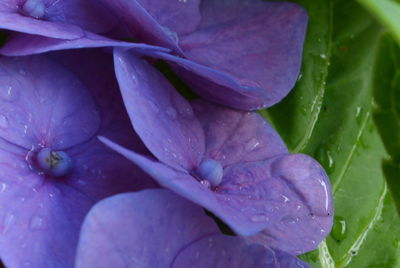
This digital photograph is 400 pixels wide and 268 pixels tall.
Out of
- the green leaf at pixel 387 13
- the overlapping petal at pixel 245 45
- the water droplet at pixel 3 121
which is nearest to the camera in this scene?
the green leaf at pixel 387 13

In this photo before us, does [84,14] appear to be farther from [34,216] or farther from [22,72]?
[34,216]

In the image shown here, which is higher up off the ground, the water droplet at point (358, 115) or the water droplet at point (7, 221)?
the water droplet at point (7, 221)

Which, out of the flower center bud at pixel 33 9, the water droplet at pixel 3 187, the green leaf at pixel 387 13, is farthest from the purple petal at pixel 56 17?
the green leaf at pixel 387 13

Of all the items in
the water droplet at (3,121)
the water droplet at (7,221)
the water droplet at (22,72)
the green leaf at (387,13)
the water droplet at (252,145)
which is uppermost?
the green leaf at (387,13)

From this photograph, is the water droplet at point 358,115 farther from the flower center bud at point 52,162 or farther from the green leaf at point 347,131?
the flower center bud at point 52,162

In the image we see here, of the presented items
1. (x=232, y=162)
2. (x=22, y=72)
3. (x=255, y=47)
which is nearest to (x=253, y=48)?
(x=255, y=47)
